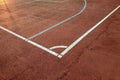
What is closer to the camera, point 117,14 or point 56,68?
point 56,68

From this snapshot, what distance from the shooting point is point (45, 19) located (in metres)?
5.62

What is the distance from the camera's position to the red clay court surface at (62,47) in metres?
2.75

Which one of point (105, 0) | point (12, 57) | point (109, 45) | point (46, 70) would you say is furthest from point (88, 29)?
point (105, 0)

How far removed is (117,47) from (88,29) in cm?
131

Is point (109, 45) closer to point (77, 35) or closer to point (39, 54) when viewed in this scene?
point (77, 35)

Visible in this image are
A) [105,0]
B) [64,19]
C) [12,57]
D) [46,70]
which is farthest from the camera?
[105,0]

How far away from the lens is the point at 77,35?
4113mm

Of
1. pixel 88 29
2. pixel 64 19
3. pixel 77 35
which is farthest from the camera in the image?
pixel 64 19

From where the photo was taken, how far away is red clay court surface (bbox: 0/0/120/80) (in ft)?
9.01

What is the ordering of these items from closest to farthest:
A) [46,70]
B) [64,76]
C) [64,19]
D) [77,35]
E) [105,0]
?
[64,76]
[46,70]
[77,35]
[64,19]
[105,0]

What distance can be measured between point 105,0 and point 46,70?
6707 mm

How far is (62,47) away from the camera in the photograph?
3584 mm

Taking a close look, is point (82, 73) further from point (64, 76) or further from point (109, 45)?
point (109, 45)

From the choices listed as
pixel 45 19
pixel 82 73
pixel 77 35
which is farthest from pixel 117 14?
pixel 82 73
